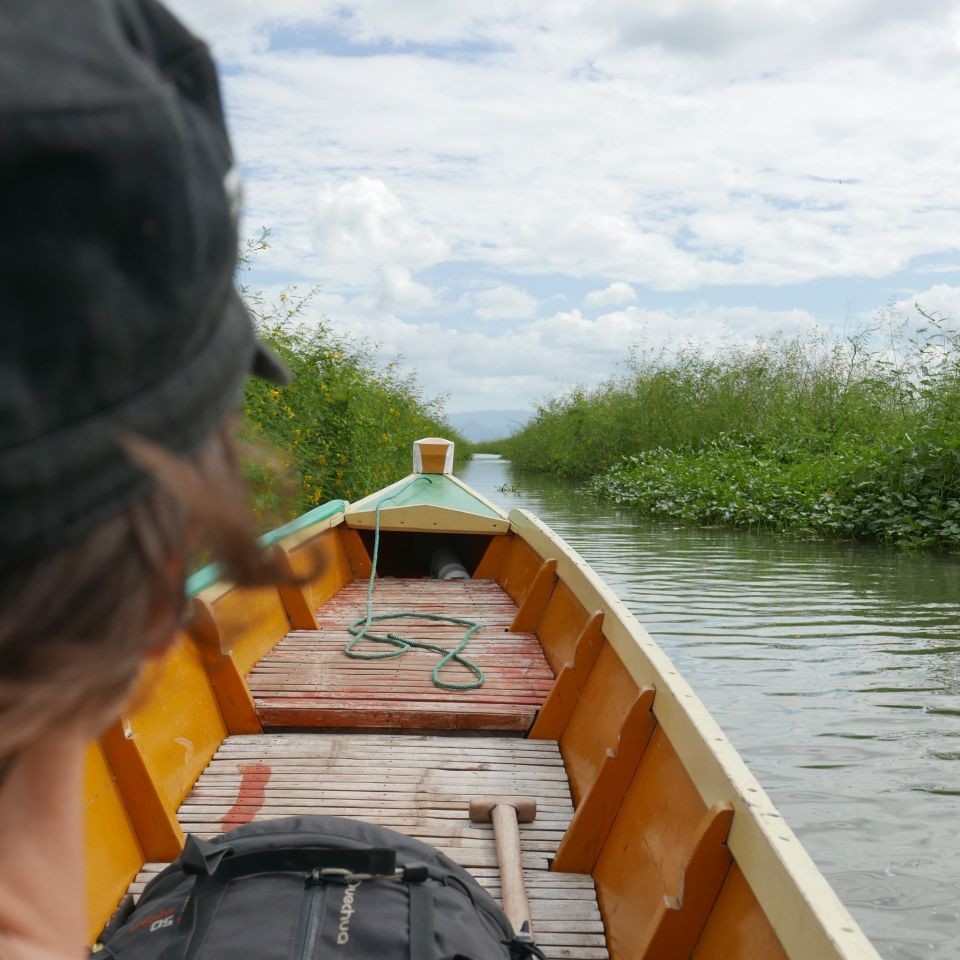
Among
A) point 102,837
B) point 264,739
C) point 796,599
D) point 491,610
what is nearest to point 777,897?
point 102,837

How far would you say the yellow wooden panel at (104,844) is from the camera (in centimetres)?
218

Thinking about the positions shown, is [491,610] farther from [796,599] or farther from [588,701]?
[796,599]

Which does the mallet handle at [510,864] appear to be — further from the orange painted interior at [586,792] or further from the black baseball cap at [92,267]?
the black baseball cap at [92,267]

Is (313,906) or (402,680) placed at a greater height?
(313,906)

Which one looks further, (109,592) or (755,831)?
(755,831)

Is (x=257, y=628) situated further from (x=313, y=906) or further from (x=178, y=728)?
(x=313, y=906)

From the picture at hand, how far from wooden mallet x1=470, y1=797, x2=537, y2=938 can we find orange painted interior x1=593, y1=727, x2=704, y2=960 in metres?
0.20

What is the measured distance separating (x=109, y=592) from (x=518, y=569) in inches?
200

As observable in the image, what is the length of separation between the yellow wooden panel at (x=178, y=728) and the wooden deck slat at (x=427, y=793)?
6cm

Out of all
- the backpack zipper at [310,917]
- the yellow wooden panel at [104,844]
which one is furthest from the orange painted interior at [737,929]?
the yellow wooden panel at [104,844]

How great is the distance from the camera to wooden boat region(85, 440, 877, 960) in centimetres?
178

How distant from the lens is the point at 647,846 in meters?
2.21

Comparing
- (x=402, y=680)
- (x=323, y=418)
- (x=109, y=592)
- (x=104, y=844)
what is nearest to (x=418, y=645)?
(x=402, y=680)

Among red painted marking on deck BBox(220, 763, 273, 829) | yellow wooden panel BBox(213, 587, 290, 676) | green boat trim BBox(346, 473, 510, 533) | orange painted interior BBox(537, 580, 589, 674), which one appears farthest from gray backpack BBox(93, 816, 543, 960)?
green boat trim BBox(346, 473, 510, 533)
